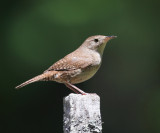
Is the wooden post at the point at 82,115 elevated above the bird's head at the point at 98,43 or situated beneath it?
situated beneath

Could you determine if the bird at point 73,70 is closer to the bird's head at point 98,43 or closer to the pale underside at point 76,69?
the pale underside at point 76,69

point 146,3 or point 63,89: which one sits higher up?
point 146,3

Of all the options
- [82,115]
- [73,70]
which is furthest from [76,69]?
[82,115]

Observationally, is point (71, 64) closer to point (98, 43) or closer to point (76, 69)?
point (76, 69)

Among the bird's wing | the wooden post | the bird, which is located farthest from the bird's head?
the wooden post

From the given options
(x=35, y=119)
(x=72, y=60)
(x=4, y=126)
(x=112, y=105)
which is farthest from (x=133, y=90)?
(x=72, y=60)

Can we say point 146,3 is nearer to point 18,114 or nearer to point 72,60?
point 18,114

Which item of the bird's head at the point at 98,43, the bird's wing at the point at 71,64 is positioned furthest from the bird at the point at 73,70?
the bird's head at the point at 98,43

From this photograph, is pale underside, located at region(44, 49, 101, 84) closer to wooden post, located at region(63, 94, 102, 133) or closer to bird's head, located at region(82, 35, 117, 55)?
bird's head, located at region(82, 35, 117, 55)
